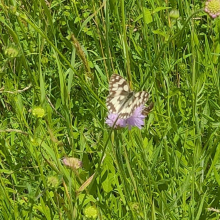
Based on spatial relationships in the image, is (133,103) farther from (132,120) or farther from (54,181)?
(54,181)

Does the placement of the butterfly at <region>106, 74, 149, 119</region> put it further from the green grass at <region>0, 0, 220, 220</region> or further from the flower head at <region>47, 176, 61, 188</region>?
the flower head at <region>47, 176, 61, 188</region>

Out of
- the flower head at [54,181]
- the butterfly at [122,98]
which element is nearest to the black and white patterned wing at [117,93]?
the butterfly at [122,98]

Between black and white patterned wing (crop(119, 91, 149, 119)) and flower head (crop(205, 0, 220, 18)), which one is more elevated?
flower head (crop(205, 0, 220, 18))

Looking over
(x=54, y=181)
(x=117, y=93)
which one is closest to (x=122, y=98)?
(x=117, y=93)

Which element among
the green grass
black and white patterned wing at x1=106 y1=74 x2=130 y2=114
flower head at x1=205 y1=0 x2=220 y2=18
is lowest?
the green grass

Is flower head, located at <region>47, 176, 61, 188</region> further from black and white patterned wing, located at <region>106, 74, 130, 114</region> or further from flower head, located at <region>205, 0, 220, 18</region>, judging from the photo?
flower head, located at <region>205, 0, 220, 18</region>

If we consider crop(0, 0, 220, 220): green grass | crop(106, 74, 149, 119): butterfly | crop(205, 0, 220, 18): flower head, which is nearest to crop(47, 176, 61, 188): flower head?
crop(0, 0, 220, 220): green grass

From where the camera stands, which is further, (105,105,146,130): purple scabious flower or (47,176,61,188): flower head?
(105,105,146,130): purple scabious flower

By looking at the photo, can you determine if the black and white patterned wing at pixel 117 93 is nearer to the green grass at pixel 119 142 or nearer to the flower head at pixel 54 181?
the green grass at pixel 119 142
